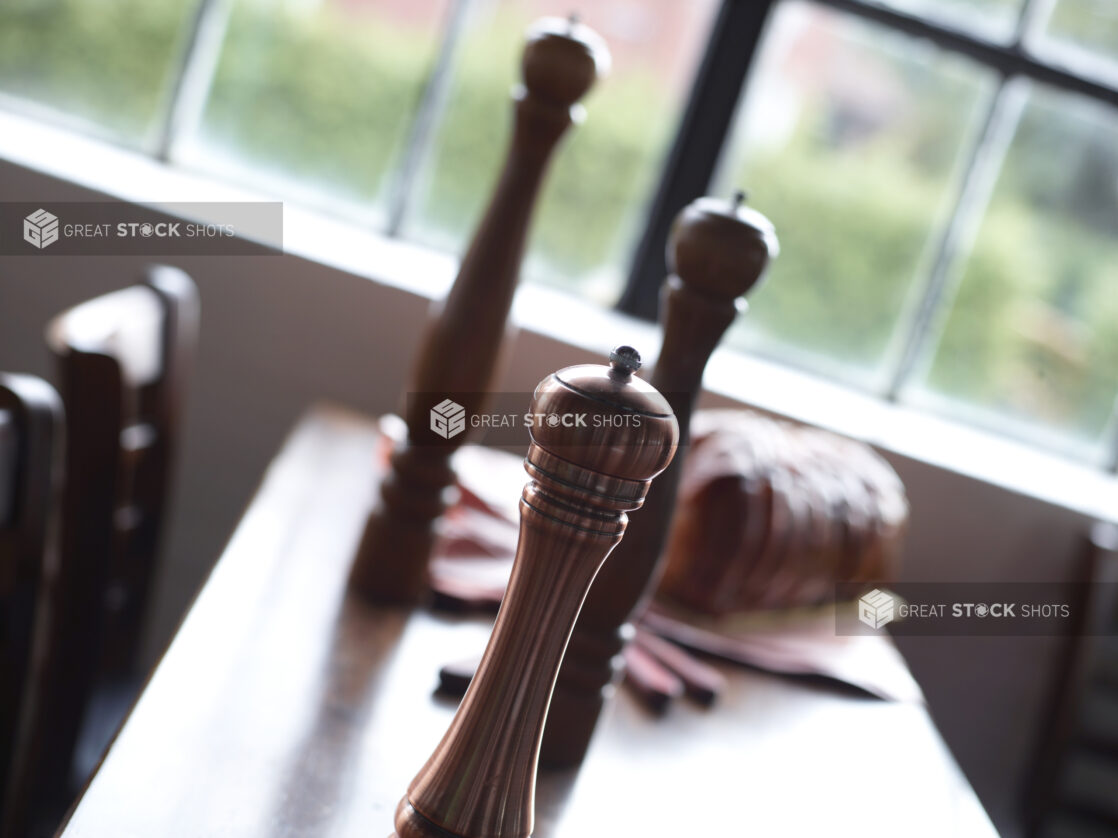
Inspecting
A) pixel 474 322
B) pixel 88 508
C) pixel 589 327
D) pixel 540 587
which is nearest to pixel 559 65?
pixel 474 322

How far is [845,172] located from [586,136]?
1.48ft

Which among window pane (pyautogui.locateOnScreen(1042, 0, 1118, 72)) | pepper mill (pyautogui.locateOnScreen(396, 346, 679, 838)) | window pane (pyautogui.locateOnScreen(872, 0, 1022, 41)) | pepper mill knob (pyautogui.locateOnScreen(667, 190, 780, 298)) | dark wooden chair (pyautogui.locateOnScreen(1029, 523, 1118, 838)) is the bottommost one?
dark wooden chair (pyautogui.locateOnScreen(1029, 523, 1118, 838))

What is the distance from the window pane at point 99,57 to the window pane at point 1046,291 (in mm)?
1412

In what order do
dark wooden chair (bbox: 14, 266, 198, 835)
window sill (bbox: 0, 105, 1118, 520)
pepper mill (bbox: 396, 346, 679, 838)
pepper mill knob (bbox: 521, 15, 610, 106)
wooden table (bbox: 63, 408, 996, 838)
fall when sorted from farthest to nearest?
1. window sill (bbox: 0, 105, 1118, 520)
2. dark wooden chair (bbox: 14, 266, 198, 835)
3. pepper mill knob (bbox: 521, 15, 610, 106)
4. wooden table (bbox: 63, 408, 996, 838)
5. pepper mill (bbox: 396, 346, 679, 838)

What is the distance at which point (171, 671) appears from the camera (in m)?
0.67

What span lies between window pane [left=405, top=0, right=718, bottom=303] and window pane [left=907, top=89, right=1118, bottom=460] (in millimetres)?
589

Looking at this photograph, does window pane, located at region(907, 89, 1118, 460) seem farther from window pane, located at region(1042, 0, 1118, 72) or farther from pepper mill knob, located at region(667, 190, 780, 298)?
pepper mill knob, located at region(667, 190, 780, 298)

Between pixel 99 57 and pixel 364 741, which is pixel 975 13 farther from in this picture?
pixel 364 741

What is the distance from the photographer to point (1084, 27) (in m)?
1.79

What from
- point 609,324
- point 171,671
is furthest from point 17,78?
point 171,671

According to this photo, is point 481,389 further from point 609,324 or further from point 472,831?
point 609,324

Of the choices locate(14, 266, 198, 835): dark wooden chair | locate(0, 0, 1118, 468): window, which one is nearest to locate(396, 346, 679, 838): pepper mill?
locate(14, 266, 198, 835): dark wooden chair

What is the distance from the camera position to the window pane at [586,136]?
176 centimetres

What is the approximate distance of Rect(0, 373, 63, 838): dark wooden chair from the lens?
783 millimetres
